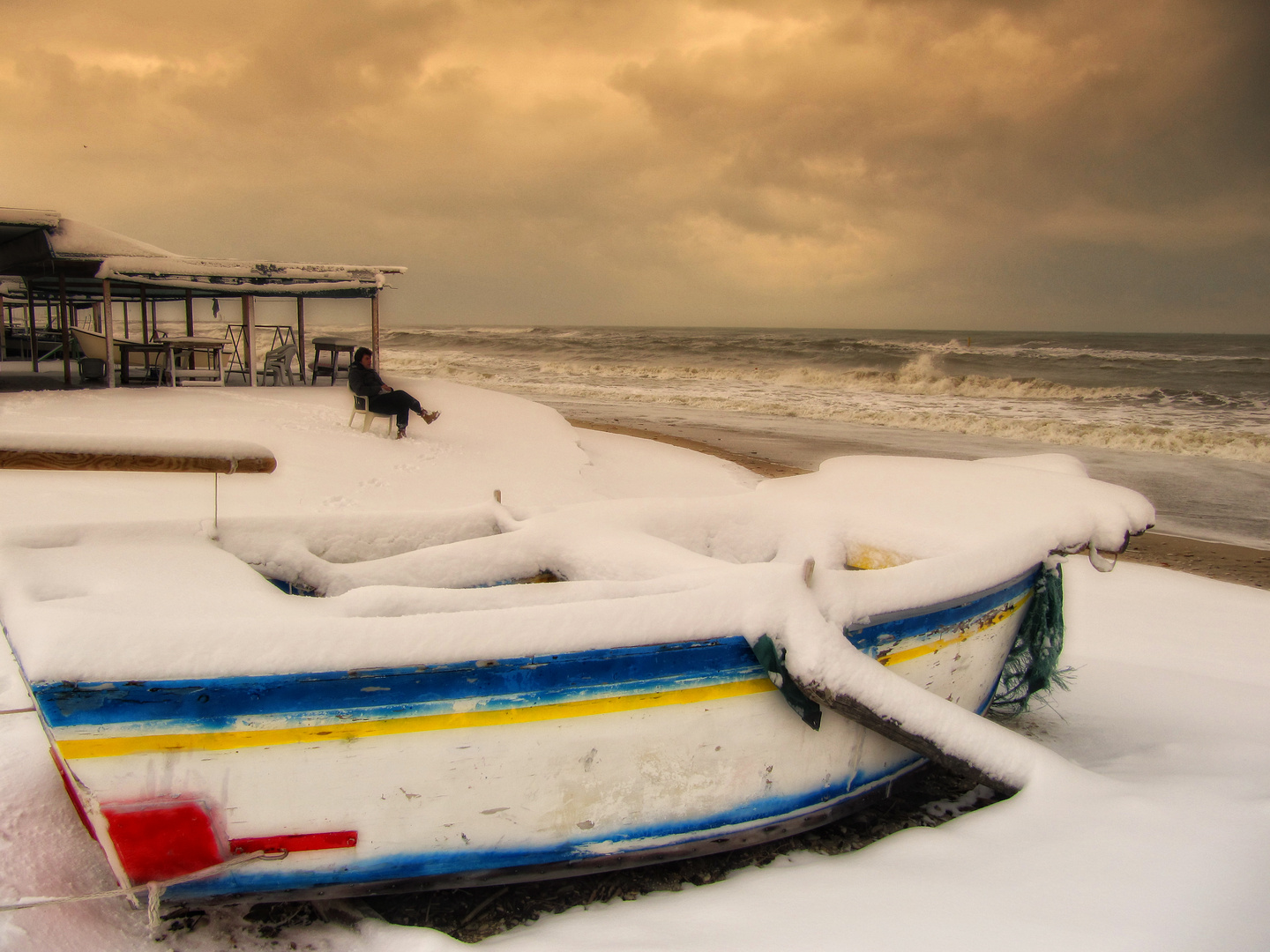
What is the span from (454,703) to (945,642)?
1.78 metres

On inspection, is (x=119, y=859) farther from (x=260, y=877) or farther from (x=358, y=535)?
(x=358, y=535)

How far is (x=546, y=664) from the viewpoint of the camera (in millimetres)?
2078

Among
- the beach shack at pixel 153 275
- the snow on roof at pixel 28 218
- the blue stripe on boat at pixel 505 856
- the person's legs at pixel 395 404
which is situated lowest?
the blue stripe on boat at pixel 505 856

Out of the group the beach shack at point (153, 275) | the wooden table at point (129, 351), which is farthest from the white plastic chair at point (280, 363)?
the wooden table at point (129, 351)

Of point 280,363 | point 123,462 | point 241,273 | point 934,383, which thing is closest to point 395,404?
point 241,273

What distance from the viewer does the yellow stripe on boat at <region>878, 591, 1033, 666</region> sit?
2637mm

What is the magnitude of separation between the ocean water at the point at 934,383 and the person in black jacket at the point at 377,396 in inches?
286

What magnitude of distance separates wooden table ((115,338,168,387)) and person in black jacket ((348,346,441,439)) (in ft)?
18.4

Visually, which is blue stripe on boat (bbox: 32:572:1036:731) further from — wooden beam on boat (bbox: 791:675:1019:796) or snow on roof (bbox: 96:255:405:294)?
snow on roof (bbox: 96:255:405:294)

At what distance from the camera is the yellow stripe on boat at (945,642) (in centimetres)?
264

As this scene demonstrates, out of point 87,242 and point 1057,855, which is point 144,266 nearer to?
point 87,242

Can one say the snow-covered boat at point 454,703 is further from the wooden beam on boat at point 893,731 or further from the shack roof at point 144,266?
the shack roof at point 144,266

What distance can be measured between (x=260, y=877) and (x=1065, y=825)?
234 centimetres

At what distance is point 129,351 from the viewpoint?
1373 cm
